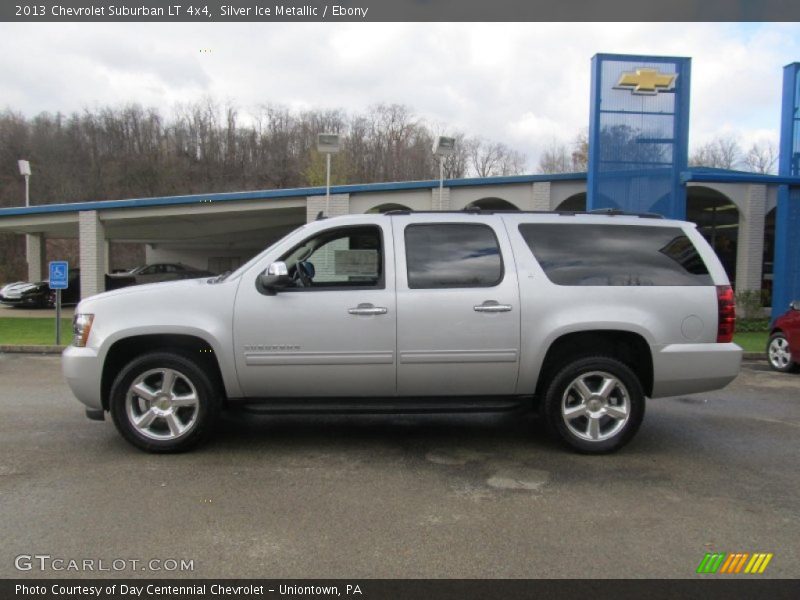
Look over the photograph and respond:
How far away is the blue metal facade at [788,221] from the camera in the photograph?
43.2 ft

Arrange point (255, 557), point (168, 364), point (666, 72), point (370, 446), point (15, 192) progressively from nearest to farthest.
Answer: point (255, 557), point (168, 364), point (370, 446), point (666, 72), point (15, 192)

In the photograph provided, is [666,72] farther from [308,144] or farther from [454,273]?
[308,144]

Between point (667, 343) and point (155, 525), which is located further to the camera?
point (667, 343)

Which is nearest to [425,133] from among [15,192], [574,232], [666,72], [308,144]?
[308,144]

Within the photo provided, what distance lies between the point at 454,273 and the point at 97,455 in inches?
130

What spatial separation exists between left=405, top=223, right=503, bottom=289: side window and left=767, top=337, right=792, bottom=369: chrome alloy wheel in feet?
23.3

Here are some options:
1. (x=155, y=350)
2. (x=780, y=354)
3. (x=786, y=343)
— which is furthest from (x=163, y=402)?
(x=780, y=354)

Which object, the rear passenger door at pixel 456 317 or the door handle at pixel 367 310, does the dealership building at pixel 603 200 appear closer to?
the rear passenger door at pixel 456 317

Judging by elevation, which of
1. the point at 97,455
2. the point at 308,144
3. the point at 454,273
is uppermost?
the point at 308,144

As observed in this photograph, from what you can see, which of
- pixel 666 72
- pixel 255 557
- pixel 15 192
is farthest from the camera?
pixel 15 192

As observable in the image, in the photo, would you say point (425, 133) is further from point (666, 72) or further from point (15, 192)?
point (666, 72)

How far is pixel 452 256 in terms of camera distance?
15.6 feet

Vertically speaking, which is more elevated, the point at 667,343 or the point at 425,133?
the point at 425,133
